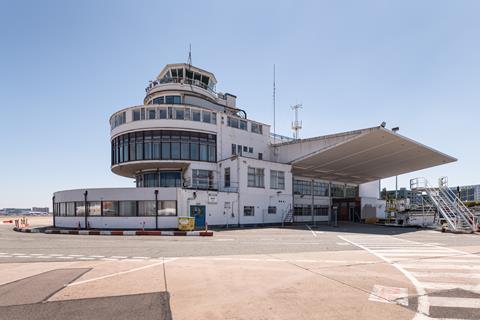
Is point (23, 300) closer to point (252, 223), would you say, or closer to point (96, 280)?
point (96, 280)

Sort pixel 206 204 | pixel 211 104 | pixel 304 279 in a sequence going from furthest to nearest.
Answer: pixel 211 104 < pixel 206 204 < pixel 304 279

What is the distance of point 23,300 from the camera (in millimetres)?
7363

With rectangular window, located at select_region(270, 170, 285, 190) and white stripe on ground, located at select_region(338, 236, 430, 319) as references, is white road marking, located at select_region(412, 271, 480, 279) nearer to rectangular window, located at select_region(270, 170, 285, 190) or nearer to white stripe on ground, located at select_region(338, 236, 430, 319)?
white stripe on ground, located at select_region(338, 236, 430, 319)

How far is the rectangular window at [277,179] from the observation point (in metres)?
37.6

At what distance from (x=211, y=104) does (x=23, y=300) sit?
125 ft

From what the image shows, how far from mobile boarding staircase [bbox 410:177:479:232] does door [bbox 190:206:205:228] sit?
2288cm

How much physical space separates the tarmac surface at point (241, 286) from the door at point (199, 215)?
17.0 meters

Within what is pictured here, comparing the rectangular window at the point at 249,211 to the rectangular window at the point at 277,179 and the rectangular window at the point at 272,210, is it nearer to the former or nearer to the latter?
the rectangular window at the point at 272,210

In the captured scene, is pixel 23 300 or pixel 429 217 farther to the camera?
pixel 429 217

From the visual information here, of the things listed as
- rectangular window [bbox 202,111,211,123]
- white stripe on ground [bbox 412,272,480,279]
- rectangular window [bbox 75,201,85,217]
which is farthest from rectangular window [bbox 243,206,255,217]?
white stripe on ground [bbox 412,272,480,279]

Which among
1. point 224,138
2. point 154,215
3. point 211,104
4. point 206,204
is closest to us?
point 154,215

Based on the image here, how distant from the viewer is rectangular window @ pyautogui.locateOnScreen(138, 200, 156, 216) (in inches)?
1169

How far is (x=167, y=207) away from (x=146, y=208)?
195cm

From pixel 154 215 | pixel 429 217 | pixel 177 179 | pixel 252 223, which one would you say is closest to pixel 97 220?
pixel 154 215
